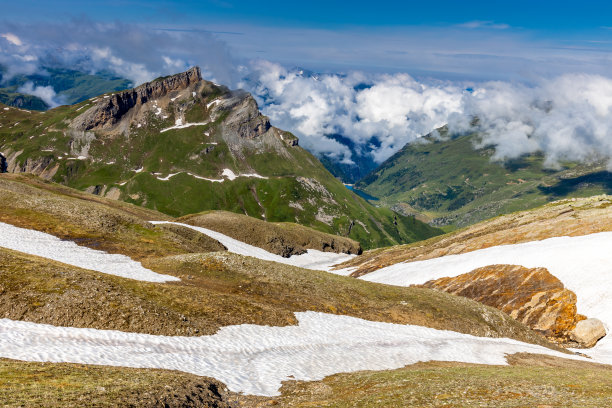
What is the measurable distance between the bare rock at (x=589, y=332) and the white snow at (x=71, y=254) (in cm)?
6200

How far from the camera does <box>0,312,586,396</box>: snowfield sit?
26.5 meters

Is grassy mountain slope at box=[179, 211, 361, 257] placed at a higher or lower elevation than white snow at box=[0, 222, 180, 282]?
lower

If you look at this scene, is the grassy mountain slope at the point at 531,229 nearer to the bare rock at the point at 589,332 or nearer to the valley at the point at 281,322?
the valley at the point at 281,322

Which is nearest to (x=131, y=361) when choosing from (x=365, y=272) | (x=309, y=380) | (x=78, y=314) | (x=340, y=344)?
(x=78, y=314)

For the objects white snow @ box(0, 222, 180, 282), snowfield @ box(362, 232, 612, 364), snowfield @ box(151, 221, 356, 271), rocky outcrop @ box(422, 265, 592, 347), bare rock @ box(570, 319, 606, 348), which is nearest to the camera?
white snow @ box(0, 222, 180, 282)

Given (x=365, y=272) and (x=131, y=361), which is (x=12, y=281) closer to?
(x=131, y=361)

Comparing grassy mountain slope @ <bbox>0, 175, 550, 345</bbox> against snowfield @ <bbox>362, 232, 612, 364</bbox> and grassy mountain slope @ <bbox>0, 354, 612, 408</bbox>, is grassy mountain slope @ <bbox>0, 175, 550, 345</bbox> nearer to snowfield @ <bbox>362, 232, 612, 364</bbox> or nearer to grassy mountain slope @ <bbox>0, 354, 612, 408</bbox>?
grassy mountain slope @ <bbox>0, 354, 612, 408</bbox>

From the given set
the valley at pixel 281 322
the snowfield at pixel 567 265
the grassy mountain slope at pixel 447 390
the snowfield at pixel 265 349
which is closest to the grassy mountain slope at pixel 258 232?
the valley at pixel 281 322

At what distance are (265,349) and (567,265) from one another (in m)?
62.4

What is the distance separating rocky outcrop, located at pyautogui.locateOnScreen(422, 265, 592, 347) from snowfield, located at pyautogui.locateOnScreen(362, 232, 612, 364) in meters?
1.73

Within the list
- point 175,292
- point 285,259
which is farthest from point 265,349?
point 285,259

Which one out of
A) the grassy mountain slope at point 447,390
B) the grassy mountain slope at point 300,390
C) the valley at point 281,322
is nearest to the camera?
the grassy mountain slope at point 300,390

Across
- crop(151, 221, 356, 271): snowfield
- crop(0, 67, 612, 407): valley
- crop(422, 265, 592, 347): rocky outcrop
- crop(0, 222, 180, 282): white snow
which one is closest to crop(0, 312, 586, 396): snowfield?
crop(0, 67, 612, 407): valley

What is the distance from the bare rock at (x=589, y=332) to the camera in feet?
183
